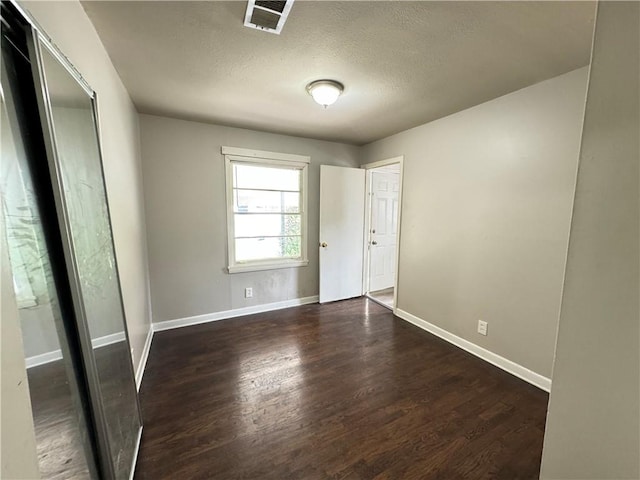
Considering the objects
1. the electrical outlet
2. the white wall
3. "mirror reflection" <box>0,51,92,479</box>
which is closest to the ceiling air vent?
the white wall

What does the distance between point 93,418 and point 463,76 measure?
9.42 ft

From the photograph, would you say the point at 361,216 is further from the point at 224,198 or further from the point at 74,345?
the point at 74,345

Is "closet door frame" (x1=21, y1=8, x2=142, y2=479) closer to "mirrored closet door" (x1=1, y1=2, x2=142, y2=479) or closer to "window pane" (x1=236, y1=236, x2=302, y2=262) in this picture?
"mirrored closet door" (x1=1, y1=2, x2=142, y2=479)

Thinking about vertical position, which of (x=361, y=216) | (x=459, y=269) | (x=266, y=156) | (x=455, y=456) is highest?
(x=266, y=156)

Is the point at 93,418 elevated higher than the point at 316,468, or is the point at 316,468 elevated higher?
the point at 93,418

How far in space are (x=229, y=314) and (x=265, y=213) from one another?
4.49 ft

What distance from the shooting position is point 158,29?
1.47m

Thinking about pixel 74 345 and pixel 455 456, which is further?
pixel 455 456

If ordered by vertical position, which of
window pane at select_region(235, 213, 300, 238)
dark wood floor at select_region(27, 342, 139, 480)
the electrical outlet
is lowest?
the electrical outlet

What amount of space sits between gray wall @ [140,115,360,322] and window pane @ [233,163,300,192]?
0.22 metres

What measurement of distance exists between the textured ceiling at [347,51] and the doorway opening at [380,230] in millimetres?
1688

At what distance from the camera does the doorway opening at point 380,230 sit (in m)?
4.11

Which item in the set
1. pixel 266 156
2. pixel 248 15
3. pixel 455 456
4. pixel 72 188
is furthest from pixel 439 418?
pixel 266 156

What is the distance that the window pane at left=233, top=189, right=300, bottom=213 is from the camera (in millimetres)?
3357
